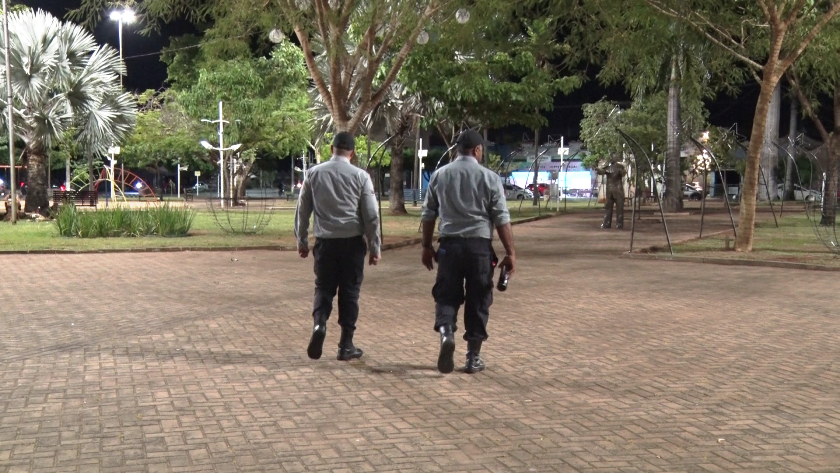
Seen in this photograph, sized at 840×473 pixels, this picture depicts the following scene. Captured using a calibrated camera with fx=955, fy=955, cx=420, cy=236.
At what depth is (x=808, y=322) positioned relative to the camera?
32.2 ft

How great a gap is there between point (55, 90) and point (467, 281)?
22.8m

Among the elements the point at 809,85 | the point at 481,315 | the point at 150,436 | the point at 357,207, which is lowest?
the point at 150,436

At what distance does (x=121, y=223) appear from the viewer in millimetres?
21266

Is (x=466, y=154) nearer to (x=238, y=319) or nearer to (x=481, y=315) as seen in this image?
(x=481, y=315)

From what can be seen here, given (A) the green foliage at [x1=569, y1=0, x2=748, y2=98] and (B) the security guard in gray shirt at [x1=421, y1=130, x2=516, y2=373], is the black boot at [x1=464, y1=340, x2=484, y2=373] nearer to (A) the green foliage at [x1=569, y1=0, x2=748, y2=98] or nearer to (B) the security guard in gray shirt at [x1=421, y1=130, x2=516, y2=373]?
(B) the security guard in gray shirt at [x1=421, y1=130, x2=516, y2=373]

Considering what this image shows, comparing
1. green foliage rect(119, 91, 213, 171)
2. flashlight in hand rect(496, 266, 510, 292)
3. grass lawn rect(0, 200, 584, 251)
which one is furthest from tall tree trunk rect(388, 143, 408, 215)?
flashlight in hand rect(496, 266, 510, 292)

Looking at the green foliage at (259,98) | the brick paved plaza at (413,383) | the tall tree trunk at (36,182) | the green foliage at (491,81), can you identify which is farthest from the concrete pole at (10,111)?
the green foliage at (259,98)

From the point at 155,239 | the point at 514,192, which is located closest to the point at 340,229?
the point at 155,239

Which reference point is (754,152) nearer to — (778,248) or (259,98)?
(778,248)

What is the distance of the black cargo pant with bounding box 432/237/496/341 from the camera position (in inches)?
274

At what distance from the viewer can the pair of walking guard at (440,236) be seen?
275 inches

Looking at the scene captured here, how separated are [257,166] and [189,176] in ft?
49.2

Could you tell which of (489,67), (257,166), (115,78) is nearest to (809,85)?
(489,67)

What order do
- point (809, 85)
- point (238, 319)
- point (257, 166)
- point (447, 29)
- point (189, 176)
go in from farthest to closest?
1. point (189, 176)
2. point (257, 166)
3. point (809, 85)
4. point (447, 29)
5. point (238, 319)
